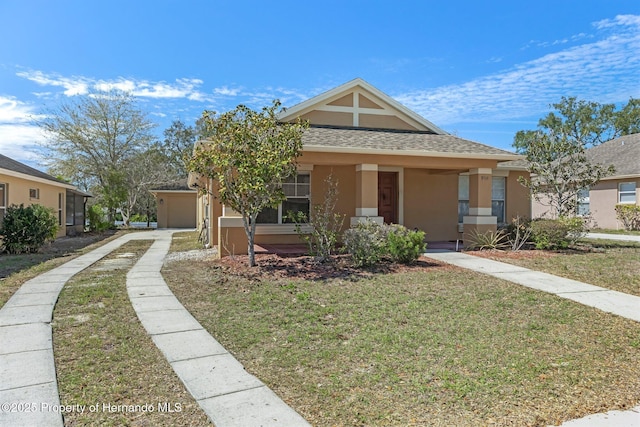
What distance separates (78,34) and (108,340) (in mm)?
9913

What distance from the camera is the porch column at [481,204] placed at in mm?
12320

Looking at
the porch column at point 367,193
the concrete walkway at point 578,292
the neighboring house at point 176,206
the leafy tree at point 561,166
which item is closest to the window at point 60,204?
the neighboring house at point 176,206

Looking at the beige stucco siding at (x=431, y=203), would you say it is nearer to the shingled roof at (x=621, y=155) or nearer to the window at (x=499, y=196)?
the window at (x=499, y=196)

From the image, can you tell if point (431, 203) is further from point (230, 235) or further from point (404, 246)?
point (230, 235)

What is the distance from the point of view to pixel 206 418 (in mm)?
2992

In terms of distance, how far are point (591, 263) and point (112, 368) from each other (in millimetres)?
10279

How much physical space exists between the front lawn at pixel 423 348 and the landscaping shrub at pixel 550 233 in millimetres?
4918

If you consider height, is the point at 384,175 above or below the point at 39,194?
above

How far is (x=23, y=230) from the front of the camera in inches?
477

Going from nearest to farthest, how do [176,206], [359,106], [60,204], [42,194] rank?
[359,106], [42,194], [60,204], [176,206]

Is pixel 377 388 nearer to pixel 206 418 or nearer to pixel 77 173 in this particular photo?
pixel 206 418

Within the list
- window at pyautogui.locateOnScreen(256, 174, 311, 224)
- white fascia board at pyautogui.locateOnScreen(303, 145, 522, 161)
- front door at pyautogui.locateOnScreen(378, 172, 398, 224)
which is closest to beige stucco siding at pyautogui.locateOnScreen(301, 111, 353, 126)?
window at pyautogui.locateOnScreen(256, 174, 311, 224)

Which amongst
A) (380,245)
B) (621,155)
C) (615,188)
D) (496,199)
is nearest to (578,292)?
(380,245)

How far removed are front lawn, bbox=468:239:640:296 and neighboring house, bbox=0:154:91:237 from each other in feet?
51.4
